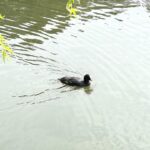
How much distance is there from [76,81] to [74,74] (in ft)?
2.72

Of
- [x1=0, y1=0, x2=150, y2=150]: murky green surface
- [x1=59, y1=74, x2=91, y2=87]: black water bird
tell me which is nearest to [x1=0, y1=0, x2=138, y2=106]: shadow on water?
[x1=0, y1=0, x2=150, y2=150]: murky green surface

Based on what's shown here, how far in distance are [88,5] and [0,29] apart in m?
7.43

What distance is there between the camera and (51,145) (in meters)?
10.2

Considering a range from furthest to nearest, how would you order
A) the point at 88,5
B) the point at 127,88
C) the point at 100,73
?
the point at 88,5
the point at 100,73
the point at 127,88

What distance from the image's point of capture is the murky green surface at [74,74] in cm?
1077

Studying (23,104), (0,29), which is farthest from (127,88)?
(0,29)

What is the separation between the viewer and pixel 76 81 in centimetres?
1398

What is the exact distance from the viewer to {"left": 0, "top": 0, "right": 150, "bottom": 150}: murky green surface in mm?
10773

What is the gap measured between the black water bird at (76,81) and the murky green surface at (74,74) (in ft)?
0.86

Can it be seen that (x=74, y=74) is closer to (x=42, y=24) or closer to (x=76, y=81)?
(x=76, y=81)

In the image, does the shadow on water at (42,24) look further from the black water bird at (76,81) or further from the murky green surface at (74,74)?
the black water bird at (76,81)

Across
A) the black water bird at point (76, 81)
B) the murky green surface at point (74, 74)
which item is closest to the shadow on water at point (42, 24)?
the murky green surface at point (74, 74)

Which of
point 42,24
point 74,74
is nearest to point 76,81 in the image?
point 74,74

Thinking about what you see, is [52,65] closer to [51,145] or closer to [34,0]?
[51,145]
